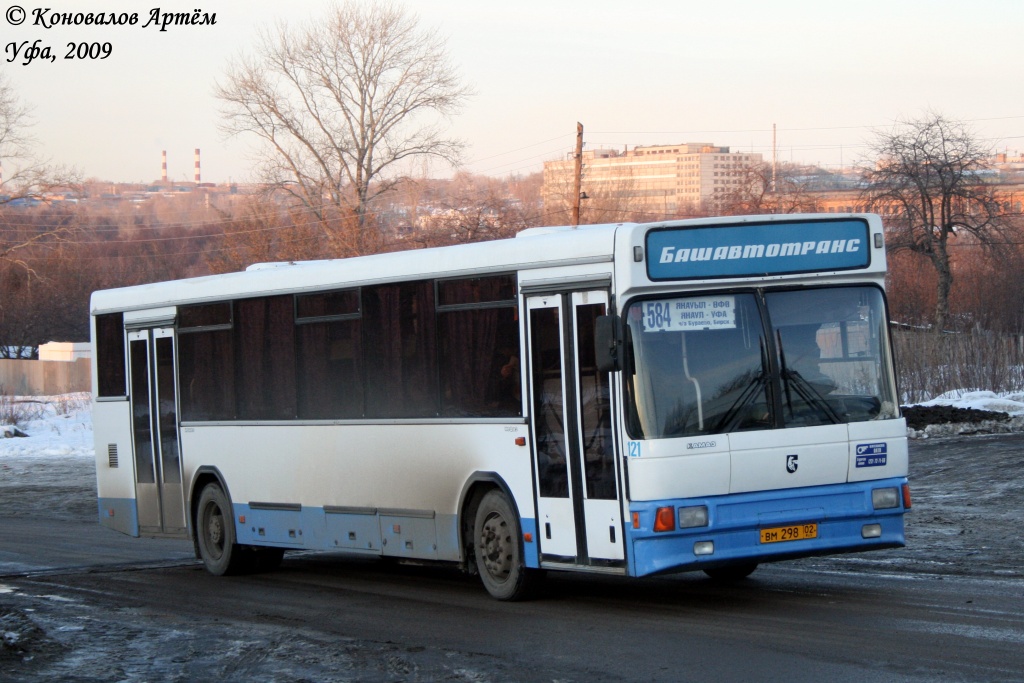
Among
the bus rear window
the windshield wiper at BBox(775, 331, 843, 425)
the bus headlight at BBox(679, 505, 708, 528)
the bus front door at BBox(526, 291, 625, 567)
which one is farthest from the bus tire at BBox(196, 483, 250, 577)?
the windshield wiper at BBox(775, 331, 843, 425)

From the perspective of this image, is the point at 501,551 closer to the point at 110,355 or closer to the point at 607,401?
the point at 607,401

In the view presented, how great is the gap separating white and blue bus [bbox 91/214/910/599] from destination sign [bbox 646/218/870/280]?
0.02 metres

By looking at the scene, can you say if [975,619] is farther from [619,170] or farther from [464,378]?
[619,170]

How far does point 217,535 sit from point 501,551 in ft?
16.5

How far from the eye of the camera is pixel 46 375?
250 ft

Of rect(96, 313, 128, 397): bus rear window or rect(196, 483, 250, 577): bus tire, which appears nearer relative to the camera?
rect(196, 483, 250, 577): bus tire

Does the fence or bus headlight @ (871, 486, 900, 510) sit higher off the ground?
the fence

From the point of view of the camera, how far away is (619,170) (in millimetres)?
113688

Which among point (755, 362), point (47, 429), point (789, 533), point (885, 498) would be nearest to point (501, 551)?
point (789, 533)

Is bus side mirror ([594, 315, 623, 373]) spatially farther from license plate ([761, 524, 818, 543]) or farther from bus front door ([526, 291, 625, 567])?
license plate ([761, 524, 818, 543])

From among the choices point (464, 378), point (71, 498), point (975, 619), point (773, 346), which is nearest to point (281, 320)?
point (464, 378)

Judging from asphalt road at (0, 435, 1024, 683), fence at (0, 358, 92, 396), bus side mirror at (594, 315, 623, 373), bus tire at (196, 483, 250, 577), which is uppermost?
fence at (0, 358, 92, 396)

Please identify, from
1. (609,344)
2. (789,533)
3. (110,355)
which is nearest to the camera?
(609,344)

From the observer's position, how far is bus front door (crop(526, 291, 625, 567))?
9789mm
